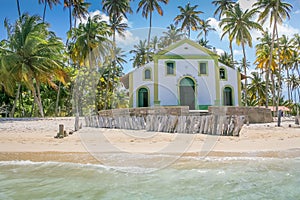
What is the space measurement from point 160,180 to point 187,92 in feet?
60.5

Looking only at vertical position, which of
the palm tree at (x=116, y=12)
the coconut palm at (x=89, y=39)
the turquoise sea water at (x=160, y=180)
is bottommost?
the turquoise sea water at (x=160, y=180)

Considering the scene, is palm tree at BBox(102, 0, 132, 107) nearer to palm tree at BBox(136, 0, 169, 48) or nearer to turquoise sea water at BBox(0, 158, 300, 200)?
palm tree at BBox(136, 0, 169, 48)

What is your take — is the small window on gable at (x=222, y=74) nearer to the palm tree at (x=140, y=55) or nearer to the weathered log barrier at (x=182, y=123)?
the weathered log barrier at (x=182, y=123)

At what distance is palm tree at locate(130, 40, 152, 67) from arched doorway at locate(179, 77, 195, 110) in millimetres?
19557

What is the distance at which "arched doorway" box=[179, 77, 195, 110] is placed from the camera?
24.9 meters

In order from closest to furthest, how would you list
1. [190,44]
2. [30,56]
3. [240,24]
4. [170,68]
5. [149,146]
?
[149,146] → [30,56] → [170,68] → [190,44] → [240,24]

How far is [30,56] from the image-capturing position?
24.7m

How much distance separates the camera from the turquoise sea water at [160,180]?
598 cm

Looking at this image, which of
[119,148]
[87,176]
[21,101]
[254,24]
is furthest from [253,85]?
[87,176]

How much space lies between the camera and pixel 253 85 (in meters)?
48.2

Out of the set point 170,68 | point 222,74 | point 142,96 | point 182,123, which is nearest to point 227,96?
point 222,74

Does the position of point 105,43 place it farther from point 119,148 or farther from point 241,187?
point 241,187

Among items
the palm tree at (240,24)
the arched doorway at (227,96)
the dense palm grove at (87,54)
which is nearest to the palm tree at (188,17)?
the dense palm grove at (87,54)

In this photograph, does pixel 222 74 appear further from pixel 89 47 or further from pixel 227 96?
pixel 89 47
